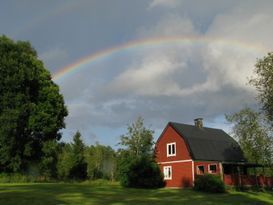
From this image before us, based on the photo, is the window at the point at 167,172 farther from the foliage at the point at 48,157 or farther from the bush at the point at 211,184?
the foliage at the point at 48,157

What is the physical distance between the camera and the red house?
4682 centimetres

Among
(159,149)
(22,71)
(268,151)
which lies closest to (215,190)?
(268,151)

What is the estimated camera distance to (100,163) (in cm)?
6378

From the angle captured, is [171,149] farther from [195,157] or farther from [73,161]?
[73,161]

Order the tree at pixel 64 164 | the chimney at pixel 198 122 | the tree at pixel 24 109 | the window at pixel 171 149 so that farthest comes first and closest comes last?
1. the tree at pixel 64 164
2. the chimney at pixel 198 122
3. the tree at pixel 24 109
4. the window at pixel 171 149

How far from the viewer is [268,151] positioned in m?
42.3

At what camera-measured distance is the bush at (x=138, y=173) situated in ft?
136

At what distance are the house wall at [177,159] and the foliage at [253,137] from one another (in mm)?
6406

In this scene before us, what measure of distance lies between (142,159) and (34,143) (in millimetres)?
16767

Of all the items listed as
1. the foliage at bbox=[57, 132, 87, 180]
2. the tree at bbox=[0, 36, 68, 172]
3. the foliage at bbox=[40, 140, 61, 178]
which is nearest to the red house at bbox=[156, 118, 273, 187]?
the foliage at bbox=[57, 132, 87, 180]

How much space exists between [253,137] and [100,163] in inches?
1093

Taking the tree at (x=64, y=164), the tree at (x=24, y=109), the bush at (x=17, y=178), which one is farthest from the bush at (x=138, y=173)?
the tree at (x=64, y=164)

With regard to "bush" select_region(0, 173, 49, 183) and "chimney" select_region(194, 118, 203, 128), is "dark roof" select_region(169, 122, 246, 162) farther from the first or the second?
"bush" select_region(0, 173, 49, 183)

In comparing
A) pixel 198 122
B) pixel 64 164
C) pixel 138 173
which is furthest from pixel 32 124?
pixel 198 122
